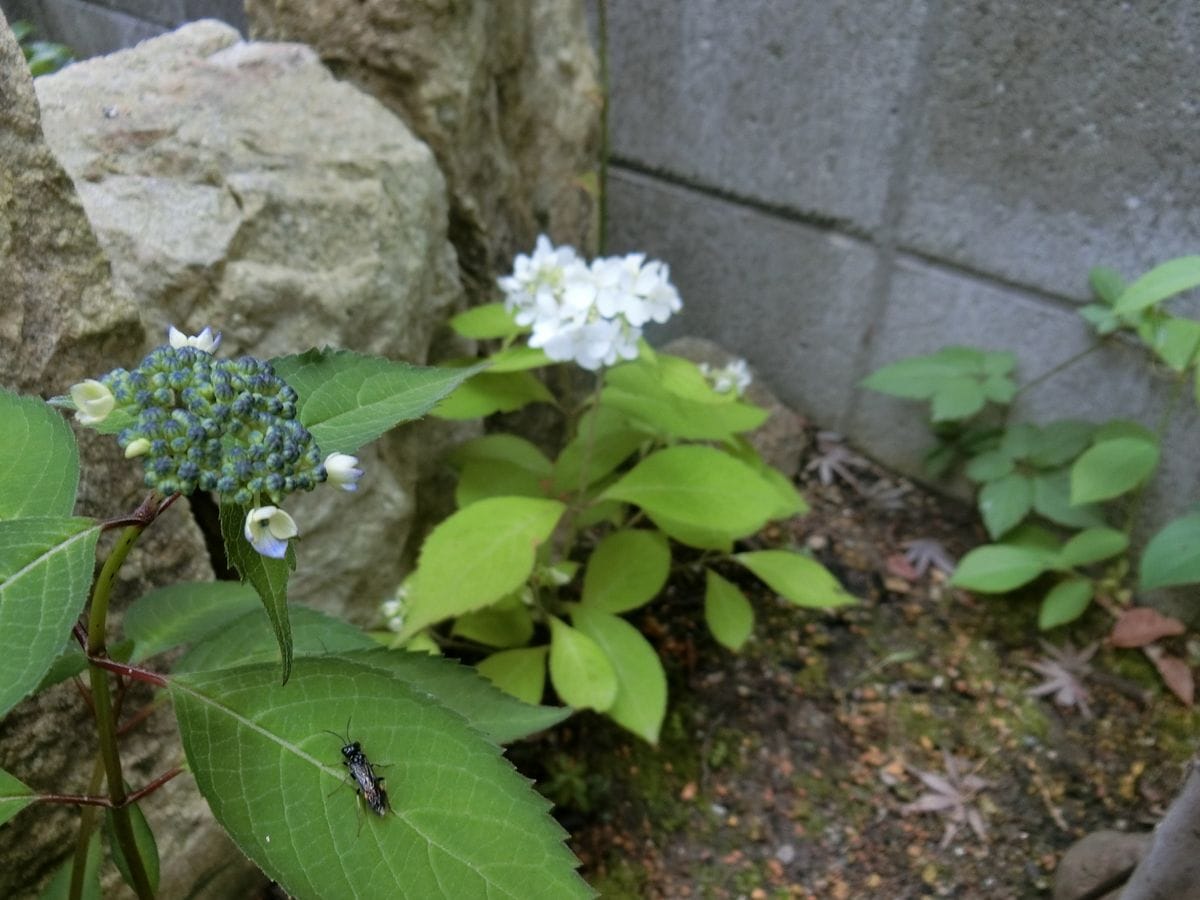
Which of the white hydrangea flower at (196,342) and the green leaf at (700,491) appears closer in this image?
the white hydrangea flower at (196,342)

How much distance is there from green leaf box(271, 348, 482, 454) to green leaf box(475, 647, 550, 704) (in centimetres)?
80

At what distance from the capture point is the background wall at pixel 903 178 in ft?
5.65

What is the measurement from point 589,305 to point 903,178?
40.0 inches


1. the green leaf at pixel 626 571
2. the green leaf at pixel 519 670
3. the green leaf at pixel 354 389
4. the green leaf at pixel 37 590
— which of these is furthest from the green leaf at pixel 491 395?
the green leaf at pixel 37 590

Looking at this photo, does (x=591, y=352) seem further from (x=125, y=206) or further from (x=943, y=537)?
(x=943, y=537)

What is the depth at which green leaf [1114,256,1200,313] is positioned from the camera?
4.39ft

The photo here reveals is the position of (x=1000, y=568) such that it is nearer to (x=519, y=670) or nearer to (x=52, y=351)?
(x=519, y=670)

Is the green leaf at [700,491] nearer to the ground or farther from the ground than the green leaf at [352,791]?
nearer to the ground

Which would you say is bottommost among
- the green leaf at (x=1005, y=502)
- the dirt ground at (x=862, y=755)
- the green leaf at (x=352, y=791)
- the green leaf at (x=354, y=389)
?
the dirt ground at (x=862, y=755)

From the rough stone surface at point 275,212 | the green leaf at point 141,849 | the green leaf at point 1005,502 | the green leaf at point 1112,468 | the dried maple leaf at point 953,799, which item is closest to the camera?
the green leaf at point 141,849

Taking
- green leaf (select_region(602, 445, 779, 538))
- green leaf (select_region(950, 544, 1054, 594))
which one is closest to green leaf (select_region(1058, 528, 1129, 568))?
green leaf (select_region(950, 544, 1054, 594))

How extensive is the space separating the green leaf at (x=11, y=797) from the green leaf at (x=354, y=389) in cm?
41

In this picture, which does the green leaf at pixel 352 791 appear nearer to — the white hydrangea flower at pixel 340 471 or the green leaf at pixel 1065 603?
the white hydrangea flower at pixel 340 471

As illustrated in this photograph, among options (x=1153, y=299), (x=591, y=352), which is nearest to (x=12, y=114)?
(x=591, y=352)
